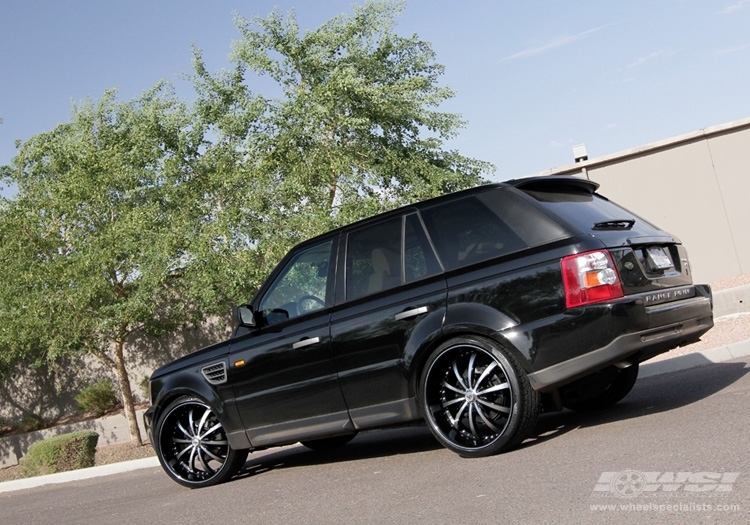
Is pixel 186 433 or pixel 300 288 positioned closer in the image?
pixel 300 288

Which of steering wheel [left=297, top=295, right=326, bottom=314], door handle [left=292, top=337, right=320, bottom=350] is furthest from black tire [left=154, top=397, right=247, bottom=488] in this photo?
steering wheel [left=297, top=295, right=326, bottom=314]

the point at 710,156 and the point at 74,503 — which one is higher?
the point at 710,156

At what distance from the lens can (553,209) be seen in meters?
6.38

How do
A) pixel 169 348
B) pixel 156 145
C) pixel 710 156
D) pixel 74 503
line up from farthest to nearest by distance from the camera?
pixel 169 348 → pixel 710 156 → pixel 156 145 → pixel 74 503

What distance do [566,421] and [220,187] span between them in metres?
12.3

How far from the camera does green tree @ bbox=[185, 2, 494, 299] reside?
1702 centimetres

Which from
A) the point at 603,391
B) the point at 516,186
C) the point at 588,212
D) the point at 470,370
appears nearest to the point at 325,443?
the point at 603,391

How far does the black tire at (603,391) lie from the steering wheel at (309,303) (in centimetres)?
214

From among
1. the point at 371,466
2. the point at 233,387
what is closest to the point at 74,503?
the point at 233,387

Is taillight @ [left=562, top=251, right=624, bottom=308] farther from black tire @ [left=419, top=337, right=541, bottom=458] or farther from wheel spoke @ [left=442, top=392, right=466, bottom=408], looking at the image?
wheel spoke @ [left=442, top=392, right=466, bottom=408]

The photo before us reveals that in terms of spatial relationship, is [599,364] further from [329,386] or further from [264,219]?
[264,219]

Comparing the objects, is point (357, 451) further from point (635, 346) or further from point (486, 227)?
point (635, 346)

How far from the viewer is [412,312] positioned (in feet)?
21.4

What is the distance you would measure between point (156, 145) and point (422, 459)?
14.2 m
